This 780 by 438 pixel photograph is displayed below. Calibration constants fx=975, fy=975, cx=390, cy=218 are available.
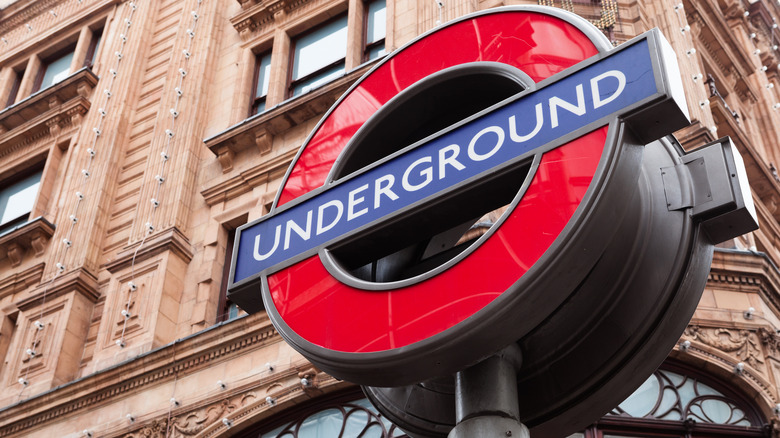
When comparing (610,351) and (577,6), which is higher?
(577,6)

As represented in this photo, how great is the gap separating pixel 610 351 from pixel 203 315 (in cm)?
916

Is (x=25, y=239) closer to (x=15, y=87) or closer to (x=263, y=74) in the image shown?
(x=263, y=74)

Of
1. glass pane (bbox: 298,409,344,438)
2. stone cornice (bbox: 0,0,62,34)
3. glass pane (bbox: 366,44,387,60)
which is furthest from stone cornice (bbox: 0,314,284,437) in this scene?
stone cornice (bbox: 0,0,62,34)

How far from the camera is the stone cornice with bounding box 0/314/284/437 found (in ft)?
40.4

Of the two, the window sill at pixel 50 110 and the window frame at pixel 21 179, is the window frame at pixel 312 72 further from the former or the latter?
the window frame at pixel 21 179

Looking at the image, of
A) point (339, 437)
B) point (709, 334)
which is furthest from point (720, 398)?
point (339, 437)

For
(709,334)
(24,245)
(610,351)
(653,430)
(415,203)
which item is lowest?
(610,351)

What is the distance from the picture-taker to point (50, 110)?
19672mm

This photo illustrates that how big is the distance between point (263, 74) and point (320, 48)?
1.18 metres

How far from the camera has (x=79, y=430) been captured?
12.8m

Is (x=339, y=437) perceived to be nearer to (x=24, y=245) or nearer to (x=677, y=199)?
(x=677, y=199)

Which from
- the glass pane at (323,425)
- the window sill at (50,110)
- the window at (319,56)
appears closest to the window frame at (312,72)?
the window at (319,56)

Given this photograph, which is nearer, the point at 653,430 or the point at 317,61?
the point at 653,430

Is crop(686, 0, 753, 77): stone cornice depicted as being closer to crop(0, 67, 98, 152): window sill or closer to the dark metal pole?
crop(0, 67, 98, 152): window sill
